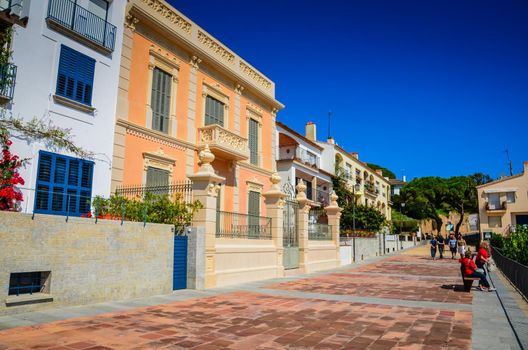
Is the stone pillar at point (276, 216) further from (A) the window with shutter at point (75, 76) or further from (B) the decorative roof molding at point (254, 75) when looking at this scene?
(A) the window with shutter at point (75, 76)

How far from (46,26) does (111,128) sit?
11.9 ft

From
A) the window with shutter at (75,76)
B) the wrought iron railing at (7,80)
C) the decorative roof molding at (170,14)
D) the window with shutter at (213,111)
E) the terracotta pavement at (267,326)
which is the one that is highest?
the decorative roof molding at (170,14)

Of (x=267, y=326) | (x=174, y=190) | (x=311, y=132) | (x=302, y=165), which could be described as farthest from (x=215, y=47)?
(x=311, y=132)

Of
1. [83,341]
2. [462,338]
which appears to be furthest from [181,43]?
[462,338]

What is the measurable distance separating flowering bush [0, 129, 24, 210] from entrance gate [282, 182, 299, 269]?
10.7 metres

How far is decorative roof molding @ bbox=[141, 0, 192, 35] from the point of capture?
629 inches

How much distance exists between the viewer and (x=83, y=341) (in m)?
6.13

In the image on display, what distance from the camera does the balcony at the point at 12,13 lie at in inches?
427

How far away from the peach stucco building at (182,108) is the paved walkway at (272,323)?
6.08 meters

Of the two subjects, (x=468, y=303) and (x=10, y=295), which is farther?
(x=468, y=303)

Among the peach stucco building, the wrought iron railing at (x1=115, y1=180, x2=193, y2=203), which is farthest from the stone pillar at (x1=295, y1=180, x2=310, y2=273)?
the wrought iron railing at (x1=115, y1=180, x2=193, y2=203)

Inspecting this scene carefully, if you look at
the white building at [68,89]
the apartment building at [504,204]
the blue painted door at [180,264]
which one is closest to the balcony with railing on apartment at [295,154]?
the white building at [68,89]

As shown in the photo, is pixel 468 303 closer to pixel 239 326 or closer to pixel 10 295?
pixel 239 326

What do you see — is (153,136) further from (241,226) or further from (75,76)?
(241,226)
